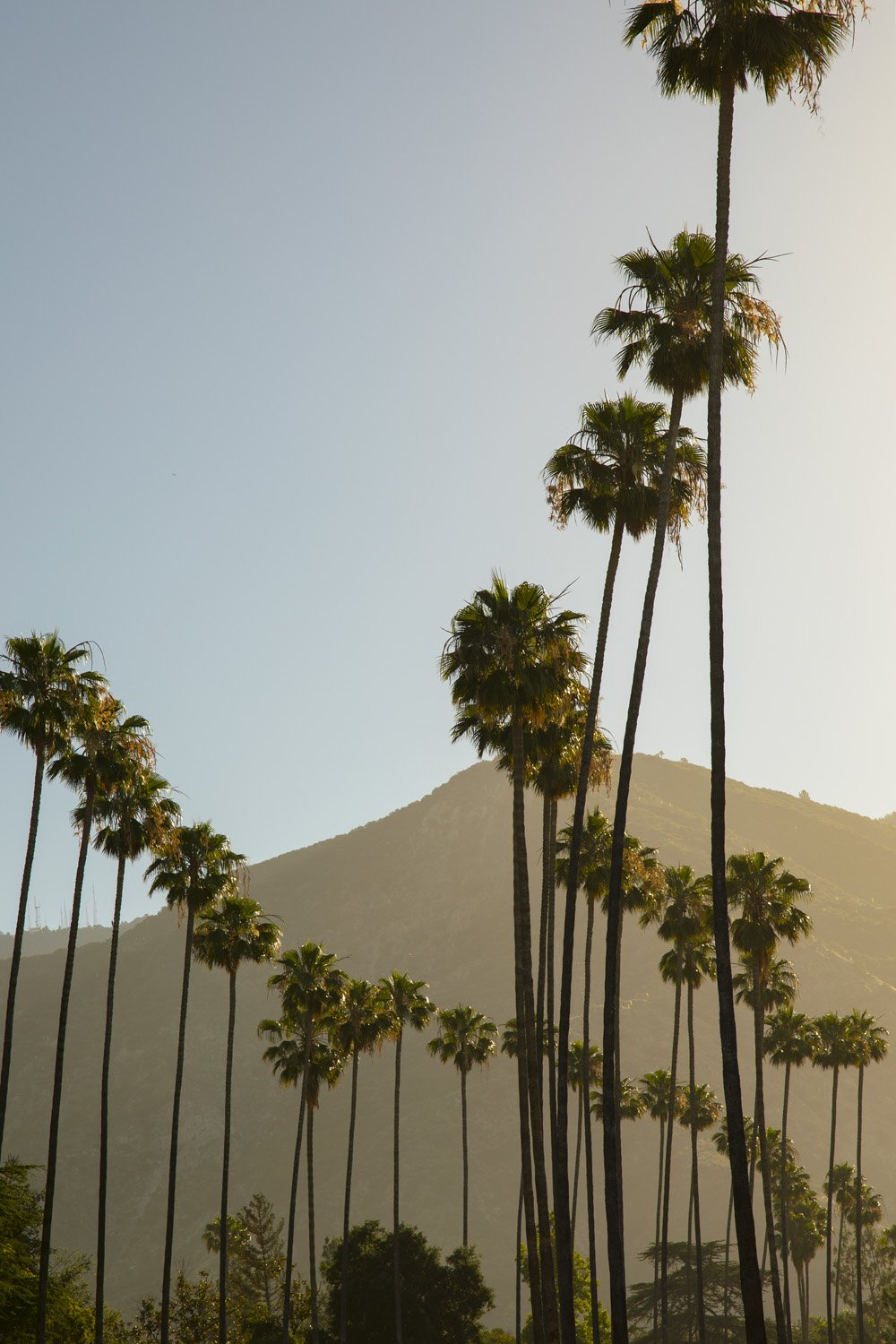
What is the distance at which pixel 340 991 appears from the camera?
151ft

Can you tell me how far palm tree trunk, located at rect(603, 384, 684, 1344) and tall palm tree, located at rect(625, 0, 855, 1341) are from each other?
2.37m

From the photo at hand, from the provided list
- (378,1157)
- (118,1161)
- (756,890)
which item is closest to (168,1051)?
(118,1161)

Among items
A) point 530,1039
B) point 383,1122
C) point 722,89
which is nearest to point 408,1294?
point 530,1039

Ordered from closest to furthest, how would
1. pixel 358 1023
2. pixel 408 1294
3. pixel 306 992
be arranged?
pixel 306 992, pixel 358 1023, pixel 408 1294

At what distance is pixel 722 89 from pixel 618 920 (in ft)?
48.3

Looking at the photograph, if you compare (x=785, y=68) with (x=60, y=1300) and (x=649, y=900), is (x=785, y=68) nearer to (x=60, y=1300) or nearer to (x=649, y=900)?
(x=649, y=900)

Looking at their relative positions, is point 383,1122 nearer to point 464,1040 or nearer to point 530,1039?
point 464,1040

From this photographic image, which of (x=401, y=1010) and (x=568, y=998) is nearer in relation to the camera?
(x=568, y=998)

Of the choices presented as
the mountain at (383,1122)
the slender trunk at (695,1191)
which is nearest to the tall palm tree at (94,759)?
the slender trunk at (695,1191)

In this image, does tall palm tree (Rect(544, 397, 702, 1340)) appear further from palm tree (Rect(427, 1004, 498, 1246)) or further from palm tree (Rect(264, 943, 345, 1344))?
palm tree (Rect(427, 1004, 498, 1246))

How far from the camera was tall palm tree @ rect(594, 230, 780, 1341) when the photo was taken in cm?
2056

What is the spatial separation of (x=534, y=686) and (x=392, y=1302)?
4377 cm

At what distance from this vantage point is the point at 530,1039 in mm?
26000

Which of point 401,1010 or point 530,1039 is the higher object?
point 401,1010
